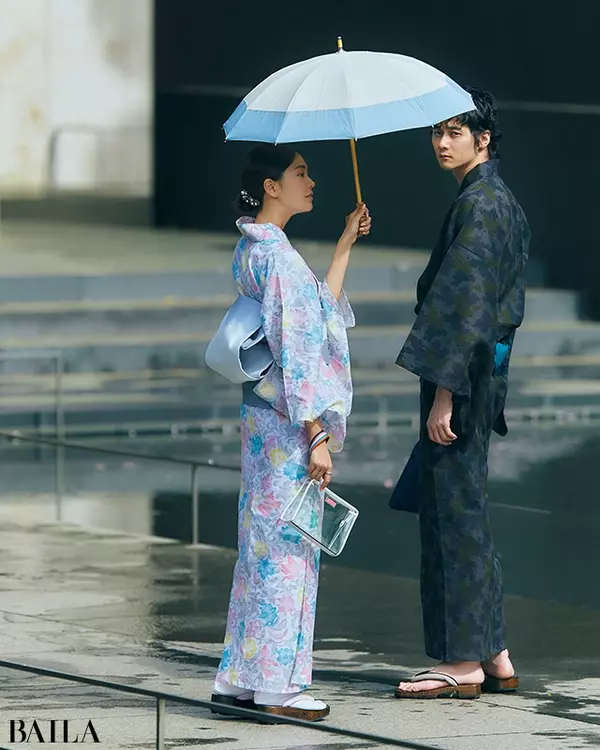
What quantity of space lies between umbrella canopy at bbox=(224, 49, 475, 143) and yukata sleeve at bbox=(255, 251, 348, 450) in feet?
1.20

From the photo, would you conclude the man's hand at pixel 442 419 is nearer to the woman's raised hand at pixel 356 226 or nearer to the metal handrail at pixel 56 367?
the woman's raised hand at pixel 356 226

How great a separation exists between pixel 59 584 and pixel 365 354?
6.65 meters

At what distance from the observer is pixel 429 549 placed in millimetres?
6363

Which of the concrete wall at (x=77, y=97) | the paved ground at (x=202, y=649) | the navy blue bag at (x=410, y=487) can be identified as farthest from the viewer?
the concrete wall at (x=77, y=97)

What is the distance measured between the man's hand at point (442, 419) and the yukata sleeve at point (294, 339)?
1.11ft

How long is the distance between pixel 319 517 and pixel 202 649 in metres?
1.27

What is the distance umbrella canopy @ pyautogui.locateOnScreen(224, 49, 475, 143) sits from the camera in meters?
6.03

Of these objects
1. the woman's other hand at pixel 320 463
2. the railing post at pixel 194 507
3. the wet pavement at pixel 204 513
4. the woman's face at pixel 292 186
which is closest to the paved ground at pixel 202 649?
the wet pavement at pixel 204 513

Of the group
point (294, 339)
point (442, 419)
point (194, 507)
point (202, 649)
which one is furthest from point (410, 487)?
point (194, 507)

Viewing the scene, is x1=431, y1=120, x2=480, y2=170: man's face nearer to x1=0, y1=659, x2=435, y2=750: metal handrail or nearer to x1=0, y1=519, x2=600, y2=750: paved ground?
x1=0, y1=519, x2=600, y2=750: paved ground

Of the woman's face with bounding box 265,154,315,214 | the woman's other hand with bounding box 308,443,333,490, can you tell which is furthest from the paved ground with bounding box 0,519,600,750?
the woman's face with bounding box 265,154,315,214

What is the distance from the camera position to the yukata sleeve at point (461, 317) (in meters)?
6.17

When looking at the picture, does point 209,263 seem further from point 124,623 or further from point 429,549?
point 429,549

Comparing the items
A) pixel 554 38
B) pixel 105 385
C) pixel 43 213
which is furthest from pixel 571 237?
pixel 43 213
